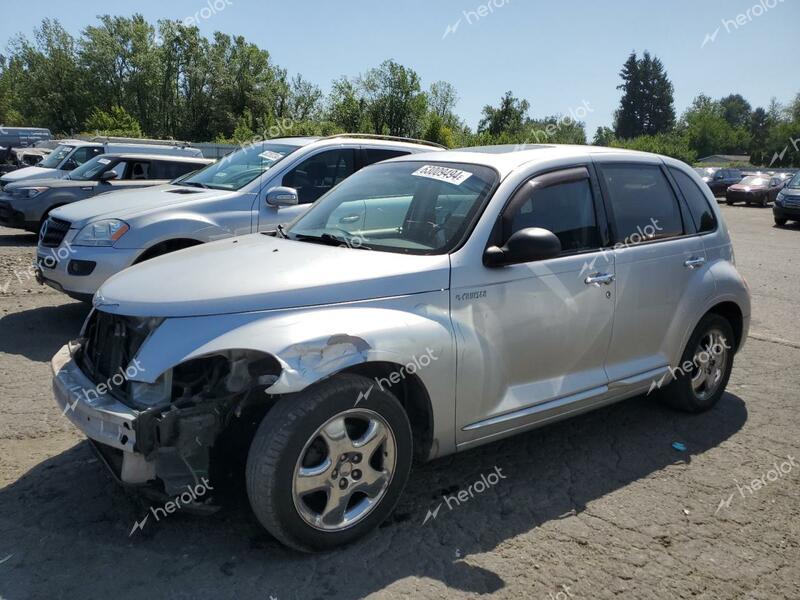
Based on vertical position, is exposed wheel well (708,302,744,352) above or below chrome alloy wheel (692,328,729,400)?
above

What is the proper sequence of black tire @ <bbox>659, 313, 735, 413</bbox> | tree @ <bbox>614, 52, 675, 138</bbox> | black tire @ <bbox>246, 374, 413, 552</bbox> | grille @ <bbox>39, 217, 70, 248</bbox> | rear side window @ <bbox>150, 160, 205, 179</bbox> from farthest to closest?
tree @ <bbox>614, 52, 675, 138</bbox>, rear side window @ <bbox>150, 160, 205, 179</bbox>, grille @ <bbox>39, 217, 70, 248</bbox>, black tire @ <bbox>659, 313, 735, 413</bbox>, black tire @ <bbox>246, 374, 413, 552</bbox>

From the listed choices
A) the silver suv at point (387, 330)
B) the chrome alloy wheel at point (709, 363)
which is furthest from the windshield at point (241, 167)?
the chrome alloy wheel at point (709, 363)

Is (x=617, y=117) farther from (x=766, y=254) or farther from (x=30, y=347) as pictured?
(x=30, y=347)

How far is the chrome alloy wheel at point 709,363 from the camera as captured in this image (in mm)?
4613

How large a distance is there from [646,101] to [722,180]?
79006 mm

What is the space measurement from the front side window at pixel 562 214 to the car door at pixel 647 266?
0.19 metres

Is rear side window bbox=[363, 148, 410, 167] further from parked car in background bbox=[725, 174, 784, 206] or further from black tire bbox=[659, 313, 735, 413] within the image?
parked car in background bbox=[725, 174, 784, 206]

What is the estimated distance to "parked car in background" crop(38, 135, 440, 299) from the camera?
595 cm

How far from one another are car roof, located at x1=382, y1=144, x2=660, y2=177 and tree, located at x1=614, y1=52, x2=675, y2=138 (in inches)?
4350

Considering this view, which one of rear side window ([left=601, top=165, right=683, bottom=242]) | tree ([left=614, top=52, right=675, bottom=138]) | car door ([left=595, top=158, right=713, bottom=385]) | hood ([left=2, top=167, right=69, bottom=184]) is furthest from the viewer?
tree ([left=614, top=52, right=675, bottom=138])

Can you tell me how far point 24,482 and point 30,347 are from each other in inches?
106

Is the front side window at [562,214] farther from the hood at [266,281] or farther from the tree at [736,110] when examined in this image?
the tree at [736,110]

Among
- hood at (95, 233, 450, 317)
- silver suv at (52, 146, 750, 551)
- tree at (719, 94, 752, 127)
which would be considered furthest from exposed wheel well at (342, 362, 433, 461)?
tree at (719, 94, 752, 127)

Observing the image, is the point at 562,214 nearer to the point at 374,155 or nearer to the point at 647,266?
the point at 647,266
